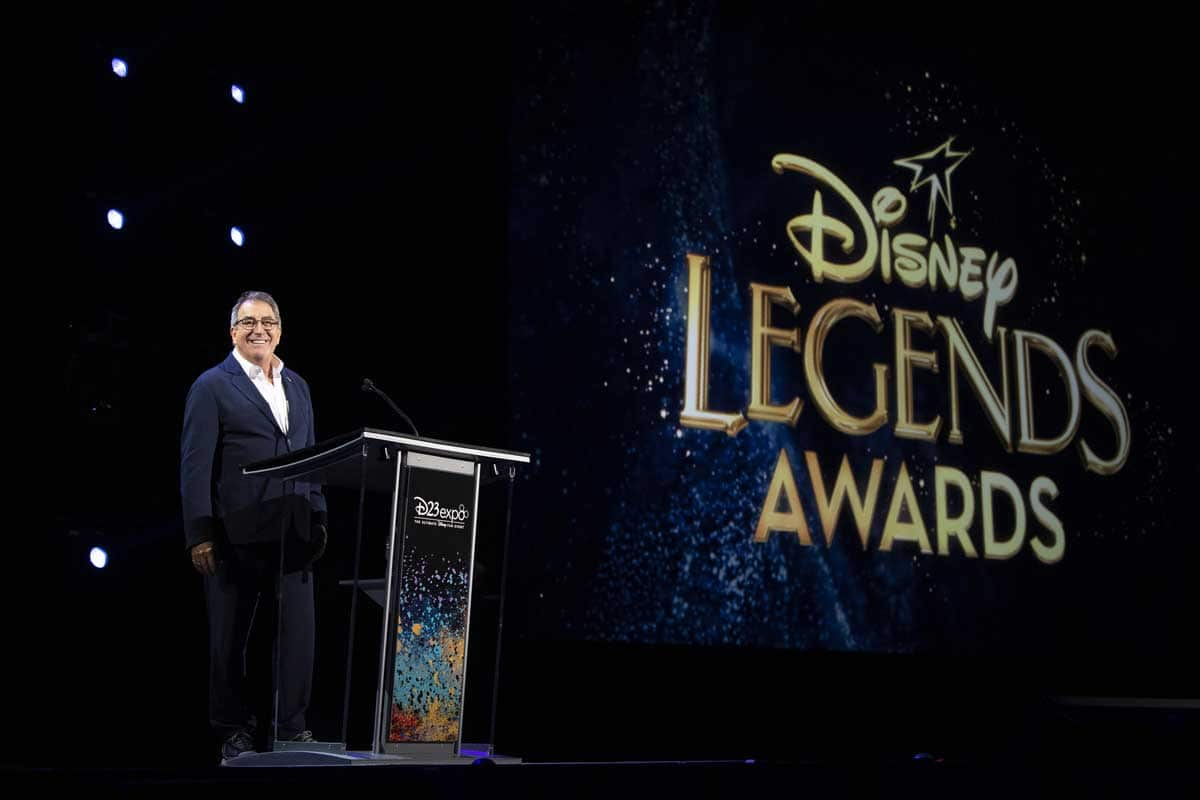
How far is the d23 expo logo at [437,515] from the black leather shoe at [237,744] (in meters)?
0.80

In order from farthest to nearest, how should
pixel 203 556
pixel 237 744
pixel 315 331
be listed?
pixel 315 331 → pixel 203 556 → pixel 237 744

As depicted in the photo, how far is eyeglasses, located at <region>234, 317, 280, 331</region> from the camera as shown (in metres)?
3.30

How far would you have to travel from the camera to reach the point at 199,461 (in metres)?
3.11

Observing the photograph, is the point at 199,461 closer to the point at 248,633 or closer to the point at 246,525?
the point at 246,525

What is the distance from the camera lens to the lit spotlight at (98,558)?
3.37m

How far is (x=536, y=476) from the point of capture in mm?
4492

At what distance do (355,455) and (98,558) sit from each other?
1.21m

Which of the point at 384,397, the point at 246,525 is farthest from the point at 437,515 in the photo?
the point at 246,525

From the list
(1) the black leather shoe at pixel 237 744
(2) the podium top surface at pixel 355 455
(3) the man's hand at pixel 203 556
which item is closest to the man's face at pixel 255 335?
(2) the podium top surface at pixel 355 455

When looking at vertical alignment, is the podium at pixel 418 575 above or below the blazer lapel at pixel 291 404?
below

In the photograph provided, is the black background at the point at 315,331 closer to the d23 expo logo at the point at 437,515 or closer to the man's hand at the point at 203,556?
the man's hand at the point at 203,556

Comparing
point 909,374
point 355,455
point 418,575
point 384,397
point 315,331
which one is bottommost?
point 418,575

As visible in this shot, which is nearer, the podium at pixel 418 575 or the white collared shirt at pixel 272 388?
the podium at pixel 418 575

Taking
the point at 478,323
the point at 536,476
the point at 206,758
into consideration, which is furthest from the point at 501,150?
the point at 206,758
